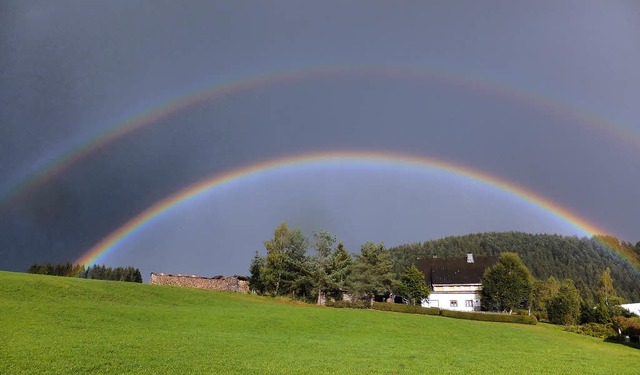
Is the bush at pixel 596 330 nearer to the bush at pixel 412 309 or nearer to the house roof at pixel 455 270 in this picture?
the bush at pixel 412 309

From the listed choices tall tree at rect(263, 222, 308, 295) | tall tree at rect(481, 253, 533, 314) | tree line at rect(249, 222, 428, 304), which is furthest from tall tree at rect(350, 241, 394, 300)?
tall tree at rect(481, 253, 533, 314)

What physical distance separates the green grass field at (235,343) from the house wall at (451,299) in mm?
43600

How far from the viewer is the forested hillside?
487 feet

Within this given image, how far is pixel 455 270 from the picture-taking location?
8694cm

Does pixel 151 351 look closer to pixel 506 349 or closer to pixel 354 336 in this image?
pixel 354 336

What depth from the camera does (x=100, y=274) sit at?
519 ft

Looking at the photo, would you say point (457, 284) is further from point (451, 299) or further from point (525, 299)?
point (525, 299)

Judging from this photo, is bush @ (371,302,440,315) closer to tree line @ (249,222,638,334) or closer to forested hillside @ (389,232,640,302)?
tree line @ (249,222,638,334)

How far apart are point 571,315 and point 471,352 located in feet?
170

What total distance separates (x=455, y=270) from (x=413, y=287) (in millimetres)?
19765

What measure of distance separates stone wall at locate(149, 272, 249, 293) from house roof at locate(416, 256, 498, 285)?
131 ft

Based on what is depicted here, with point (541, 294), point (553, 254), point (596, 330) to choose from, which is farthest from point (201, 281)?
point (553, 254)

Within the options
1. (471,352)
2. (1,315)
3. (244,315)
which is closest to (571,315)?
(471,352)

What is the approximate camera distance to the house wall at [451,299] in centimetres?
8075
